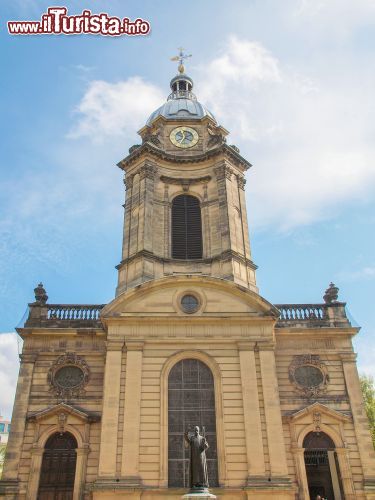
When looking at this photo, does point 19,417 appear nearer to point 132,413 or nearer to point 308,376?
point 132,413

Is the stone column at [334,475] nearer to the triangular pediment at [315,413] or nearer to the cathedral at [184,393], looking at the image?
the cathedral at [184,393]

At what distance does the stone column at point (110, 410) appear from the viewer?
18141 mm

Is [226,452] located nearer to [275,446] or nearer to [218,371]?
[275,446]

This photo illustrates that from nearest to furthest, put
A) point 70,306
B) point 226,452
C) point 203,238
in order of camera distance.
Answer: point 226,452 < point 70,306 < point 203,238

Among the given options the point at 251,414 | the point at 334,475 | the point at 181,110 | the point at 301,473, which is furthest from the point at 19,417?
the point at 181,110

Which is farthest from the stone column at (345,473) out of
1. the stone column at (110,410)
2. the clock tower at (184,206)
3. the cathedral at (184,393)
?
the stone column at (110,410)

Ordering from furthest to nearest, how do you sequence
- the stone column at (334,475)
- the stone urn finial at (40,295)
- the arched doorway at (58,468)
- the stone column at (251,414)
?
the stone urn finial at (40,295), the stone column at (334,475), the arched doorway at (58,468), the stone column at (251,414)

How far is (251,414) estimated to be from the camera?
19.2 m

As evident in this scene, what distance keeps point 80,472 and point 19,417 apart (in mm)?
3539

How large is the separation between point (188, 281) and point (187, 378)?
434 cm

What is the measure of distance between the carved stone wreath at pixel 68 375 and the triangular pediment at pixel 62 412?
28.0 inches

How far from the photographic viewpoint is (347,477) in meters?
19.2

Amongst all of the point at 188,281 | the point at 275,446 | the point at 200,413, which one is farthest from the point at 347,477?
the point at 188,281

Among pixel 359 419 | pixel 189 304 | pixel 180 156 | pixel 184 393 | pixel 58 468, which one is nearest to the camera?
pixel 58 468
